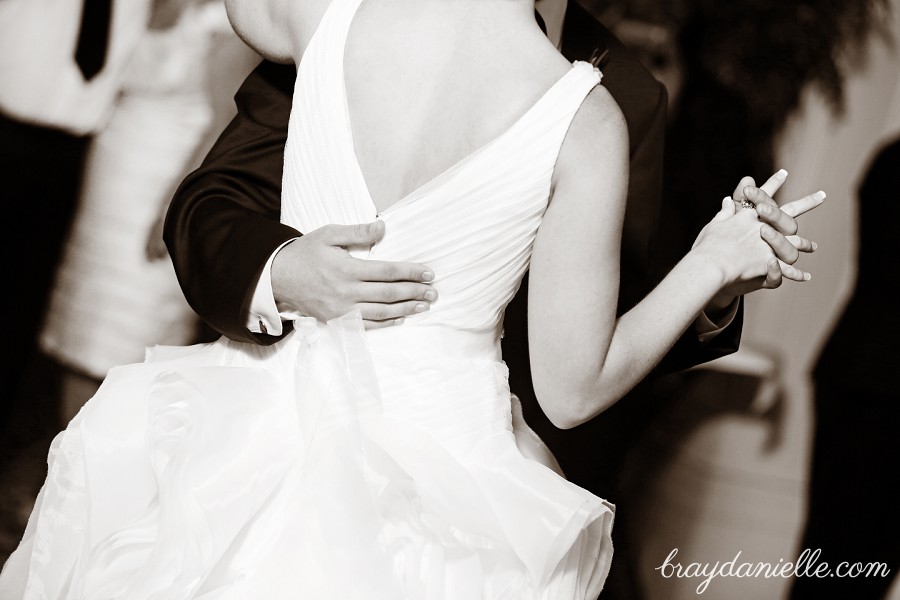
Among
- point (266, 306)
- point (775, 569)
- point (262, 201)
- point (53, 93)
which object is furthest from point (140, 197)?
point (775, 569)

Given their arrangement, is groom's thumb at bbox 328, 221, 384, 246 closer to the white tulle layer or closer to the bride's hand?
Result: the white tulle layer

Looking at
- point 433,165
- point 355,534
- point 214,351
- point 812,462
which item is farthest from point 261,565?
point 812,462

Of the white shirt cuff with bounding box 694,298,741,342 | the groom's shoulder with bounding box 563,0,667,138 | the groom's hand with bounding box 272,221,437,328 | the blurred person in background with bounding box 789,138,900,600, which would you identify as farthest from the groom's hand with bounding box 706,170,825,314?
the blurred person in background with bounding box 789,138,900,600

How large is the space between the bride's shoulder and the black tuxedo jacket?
17 centimetres

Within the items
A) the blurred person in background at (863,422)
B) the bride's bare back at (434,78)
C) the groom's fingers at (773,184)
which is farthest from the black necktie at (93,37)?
the blurred person in background at (863,422)

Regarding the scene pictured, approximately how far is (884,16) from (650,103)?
802 millimetres

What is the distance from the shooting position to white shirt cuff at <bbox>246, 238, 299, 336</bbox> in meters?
0.93

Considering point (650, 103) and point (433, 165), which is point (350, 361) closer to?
point (433, 165)

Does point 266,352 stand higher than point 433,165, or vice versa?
point 433,165

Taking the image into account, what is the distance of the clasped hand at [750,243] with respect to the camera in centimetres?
98

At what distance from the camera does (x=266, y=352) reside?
99 centimetres

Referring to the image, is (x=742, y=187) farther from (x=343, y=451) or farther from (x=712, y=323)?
(x=343, y=451)

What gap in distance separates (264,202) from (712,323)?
700 mm

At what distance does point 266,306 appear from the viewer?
36.7 inches
